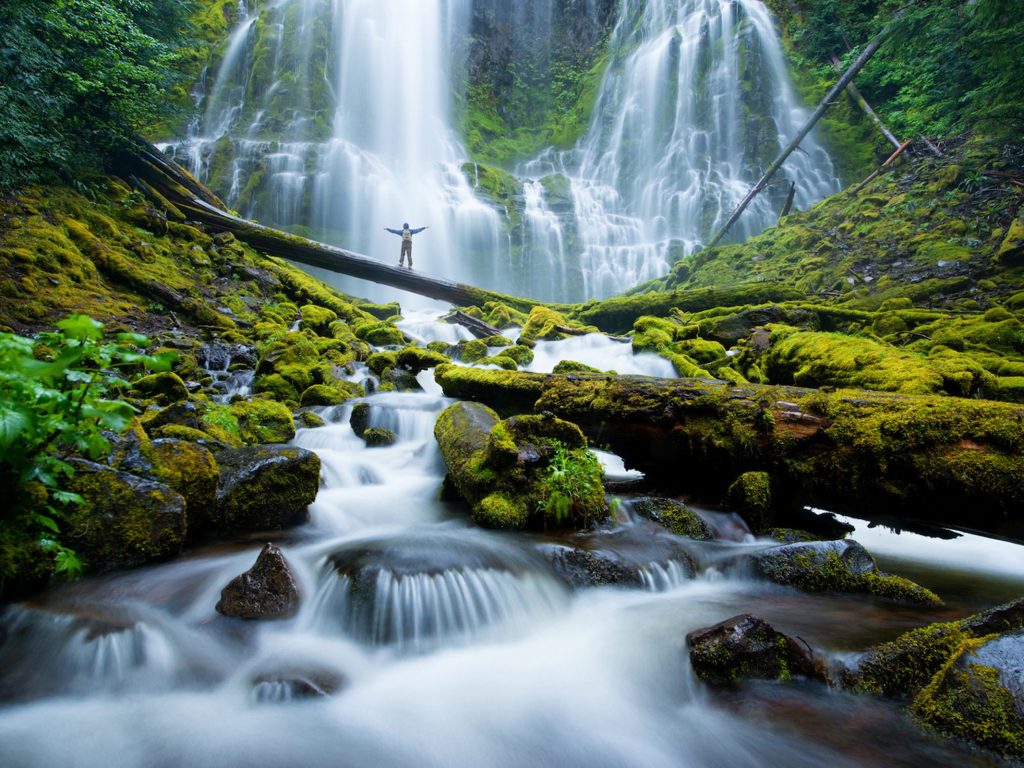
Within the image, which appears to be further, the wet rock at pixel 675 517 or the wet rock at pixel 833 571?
the wet rock at pixel 675 517

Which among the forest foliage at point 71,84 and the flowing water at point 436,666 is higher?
the forest foliage at point 71,84

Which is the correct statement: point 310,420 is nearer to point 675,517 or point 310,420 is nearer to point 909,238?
point 675,517

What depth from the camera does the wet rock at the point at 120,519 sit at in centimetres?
289

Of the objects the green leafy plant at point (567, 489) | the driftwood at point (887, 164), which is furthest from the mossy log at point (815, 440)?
the driftwood at point (887, 164)

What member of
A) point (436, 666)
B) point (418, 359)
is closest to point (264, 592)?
point (436, 666)

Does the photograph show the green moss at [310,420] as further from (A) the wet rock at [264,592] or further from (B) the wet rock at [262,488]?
(A) the wet rock at [264,592]

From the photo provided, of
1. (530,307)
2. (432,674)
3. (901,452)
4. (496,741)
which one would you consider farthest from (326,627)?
(530,307)

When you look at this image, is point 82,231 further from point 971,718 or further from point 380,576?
point 971,718

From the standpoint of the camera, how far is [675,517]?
4418 millimetres

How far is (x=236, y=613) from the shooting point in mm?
2938

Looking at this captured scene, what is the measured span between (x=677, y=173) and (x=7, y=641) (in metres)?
30.9

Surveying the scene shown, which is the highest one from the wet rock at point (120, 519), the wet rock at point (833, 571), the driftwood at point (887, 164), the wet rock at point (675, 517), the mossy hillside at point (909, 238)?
the driftwood at point (887, 164)

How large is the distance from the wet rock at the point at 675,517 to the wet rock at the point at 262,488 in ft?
10.1

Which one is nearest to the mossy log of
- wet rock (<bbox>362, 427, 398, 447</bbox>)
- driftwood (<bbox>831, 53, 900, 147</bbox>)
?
wet rock (<bbox>362, 427, 398, 447</bbox>)
